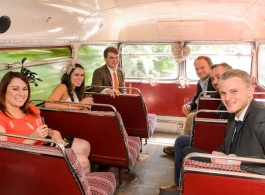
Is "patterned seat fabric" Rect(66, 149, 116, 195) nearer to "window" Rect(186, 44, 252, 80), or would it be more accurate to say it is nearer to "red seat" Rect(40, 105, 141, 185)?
"red seat" Rect(40, 105, 141, 185)

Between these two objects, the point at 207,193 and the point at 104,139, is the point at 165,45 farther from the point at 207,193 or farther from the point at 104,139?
the point at 207,193

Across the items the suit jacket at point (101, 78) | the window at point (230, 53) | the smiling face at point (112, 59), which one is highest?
the window at point (230, 53)

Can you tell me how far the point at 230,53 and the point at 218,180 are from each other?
5.28 meters

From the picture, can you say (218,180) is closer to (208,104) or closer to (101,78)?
(208,104)

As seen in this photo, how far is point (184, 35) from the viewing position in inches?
261

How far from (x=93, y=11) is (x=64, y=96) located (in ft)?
5.84

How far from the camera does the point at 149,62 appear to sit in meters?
7.14

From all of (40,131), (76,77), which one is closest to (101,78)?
(76,77)

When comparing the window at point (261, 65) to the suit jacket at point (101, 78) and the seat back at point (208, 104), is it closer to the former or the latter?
the seat back at point (208, 104)

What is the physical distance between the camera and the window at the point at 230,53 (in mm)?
6473

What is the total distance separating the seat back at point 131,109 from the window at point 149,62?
2740 millimetres

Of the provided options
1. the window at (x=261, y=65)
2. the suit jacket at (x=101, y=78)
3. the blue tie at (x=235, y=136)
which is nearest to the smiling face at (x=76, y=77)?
the suit jacket at (x=101, y=78)

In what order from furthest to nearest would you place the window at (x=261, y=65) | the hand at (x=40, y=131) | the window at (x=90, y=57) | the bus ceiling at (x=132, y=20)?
the window at (x=261, y=65) → the window at (x=90, y=57) → the bus ceiling at (x=132, y=20) → the hand at (x=40, y=131)

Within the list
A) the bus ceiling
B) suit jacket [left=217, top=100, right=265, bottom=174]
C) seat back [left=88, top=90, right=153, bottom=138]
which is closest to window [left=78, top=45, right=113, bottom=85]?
the bus ceiling
